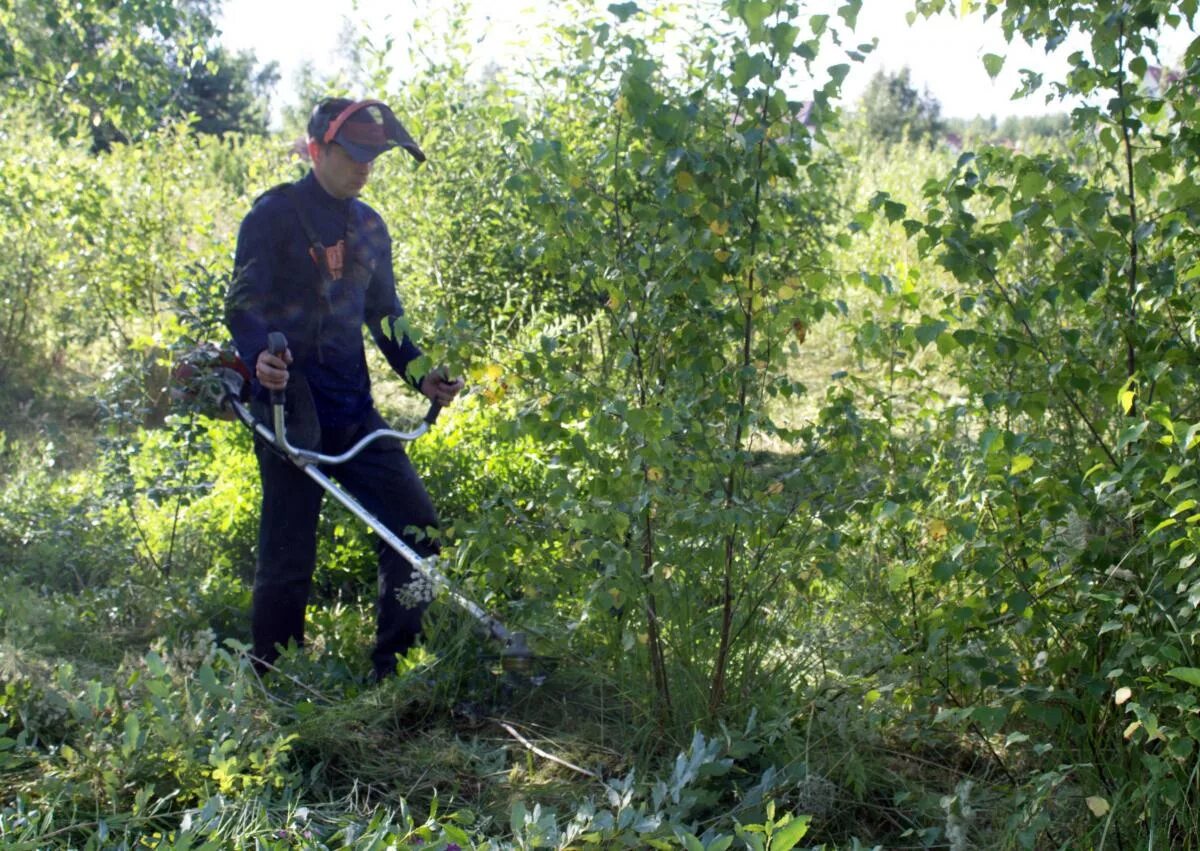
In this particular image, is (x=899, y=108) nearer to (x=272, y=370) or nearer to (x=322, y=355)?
(x=322, y=355)

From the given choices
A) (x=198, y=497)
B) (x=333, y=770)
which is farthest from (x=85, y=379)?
(x=333, y=770)

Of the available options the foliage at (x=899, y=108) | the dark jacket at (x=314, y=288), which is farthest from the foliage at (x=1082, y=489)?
the foliage at (x=899, y=108)

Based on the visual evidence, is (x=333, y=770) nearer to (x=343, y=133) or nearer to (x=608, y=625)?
(x=608, y=625)

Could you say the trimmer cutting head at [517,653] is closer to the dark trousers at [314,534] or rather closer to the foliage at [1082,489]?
the dark trousers at [314,534]

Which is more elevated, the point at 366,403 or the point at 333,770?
the point at 366,403

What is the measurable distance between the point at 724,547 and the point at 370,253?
1708 mm

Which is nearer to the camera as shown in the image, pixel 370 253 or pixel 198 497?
pixel 370 253

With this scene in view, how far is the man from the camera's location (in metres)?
4.27

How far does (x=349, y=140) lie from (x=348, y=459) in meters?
0.97

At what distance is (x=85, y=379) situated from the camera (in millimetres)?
9359

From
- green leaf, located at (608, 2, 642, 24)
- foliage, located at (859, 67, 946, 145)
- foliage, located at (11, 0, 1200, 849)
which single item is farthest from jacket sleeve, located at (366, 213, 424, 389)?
foliage, located at (859, 67, 946, 145)

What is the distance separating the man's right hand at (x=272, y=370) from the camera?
397 centimetres

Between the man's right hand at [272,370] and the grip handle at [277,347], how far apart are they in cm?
1

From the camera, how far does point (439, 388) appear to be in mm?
4383
